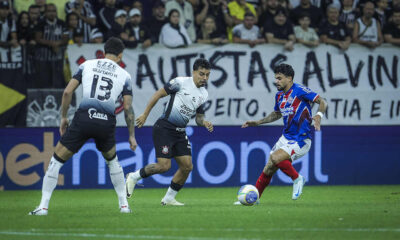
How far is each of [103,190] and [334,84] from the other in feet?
18.6

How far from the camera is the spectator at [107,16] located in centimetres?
1727

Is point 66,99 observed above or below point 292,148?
above

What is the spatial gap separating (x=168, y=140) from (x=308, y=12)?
27.5 feet

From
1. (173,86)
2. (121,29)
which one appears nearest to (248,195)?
(173,86)

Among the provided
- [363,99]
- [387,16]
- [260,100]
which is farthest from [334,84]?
[387,16]

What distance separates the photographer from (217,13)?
59.5 ft

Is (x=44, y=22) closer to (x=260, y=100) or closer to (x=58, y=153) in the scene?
(x=260, y=100)

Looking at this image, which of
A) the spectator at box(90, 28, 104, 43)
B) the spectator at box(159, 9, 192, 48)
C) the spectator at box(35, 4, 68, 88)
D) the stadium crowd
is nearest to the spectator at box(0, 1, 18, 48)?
the stadium crowd

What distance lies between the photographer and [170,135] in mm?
11266

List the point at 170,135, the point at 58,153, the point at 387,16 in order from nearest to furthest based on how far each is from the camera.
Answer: the point at 58,153
the point at 170,135
the point at 387,16

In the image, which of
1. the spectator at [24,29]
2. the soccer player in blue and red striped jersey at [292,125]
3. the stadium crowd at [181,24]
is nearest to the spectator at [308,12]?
the stadium crowd at [181,24]

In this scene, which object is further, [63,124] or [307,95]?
[307,95]

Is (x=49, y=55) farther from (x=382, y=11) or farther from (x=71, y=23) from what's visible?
(x=382, y=11)

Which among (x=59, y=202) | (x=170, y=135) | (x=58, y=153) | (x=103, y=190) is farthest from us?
(x=103, y=190)
